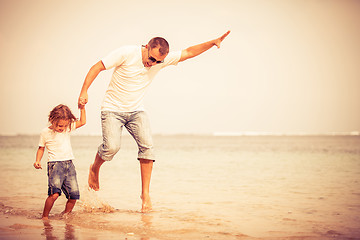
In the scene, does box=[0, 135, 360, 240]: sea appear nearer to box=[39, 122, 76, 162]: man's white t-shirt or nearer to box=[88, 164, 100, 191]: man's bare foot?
box=[88, 164, 100, 191]: man's bare foot

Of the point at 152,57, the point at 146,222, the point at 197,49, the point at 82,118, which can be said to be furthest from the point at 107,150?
the point at 197,49

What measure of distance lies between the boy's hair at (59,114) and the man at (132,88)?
163 millimetres

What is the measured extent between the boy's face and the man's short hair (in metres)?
1.29

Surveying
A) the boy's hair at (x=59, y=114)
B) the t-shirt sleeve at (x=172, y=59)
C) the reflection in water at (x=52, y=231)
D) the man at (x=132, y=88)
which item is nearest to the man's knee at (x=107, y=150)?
the man at (x=132, y=88)

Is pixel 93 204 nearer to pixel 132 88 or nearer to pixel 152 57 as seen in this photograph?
pixel 132 88

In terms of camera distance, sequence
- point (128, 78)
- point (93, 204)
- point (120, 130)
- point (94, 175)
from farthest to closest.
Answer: point (94, 175)
point (93, 204)
point (120, 130)
point (128, 78)

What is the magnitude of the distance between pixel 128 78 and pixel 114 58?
0.93 ft

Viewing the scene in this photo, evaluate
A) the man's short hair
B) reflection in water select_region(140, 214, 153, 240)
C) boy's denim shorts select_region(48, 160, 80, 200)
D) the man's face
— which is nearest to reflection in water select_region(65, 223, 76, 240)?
boy's denim shorts select_region(48, 160, 80, 200)

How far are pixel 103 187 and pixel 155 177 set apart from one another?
6.11 ft

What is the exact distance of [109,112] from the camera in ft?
16.3

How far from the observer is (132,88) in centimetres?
491

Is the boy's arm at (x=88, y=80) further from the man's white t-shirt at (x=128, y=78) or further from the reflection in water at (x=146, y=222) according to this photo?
the reflection in water at (x=146, y=222)

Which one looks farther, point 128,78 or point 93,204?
point 93,204

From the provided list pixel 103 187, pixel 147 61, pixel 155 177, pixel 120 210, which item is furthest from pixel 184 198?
pixel 155 177
